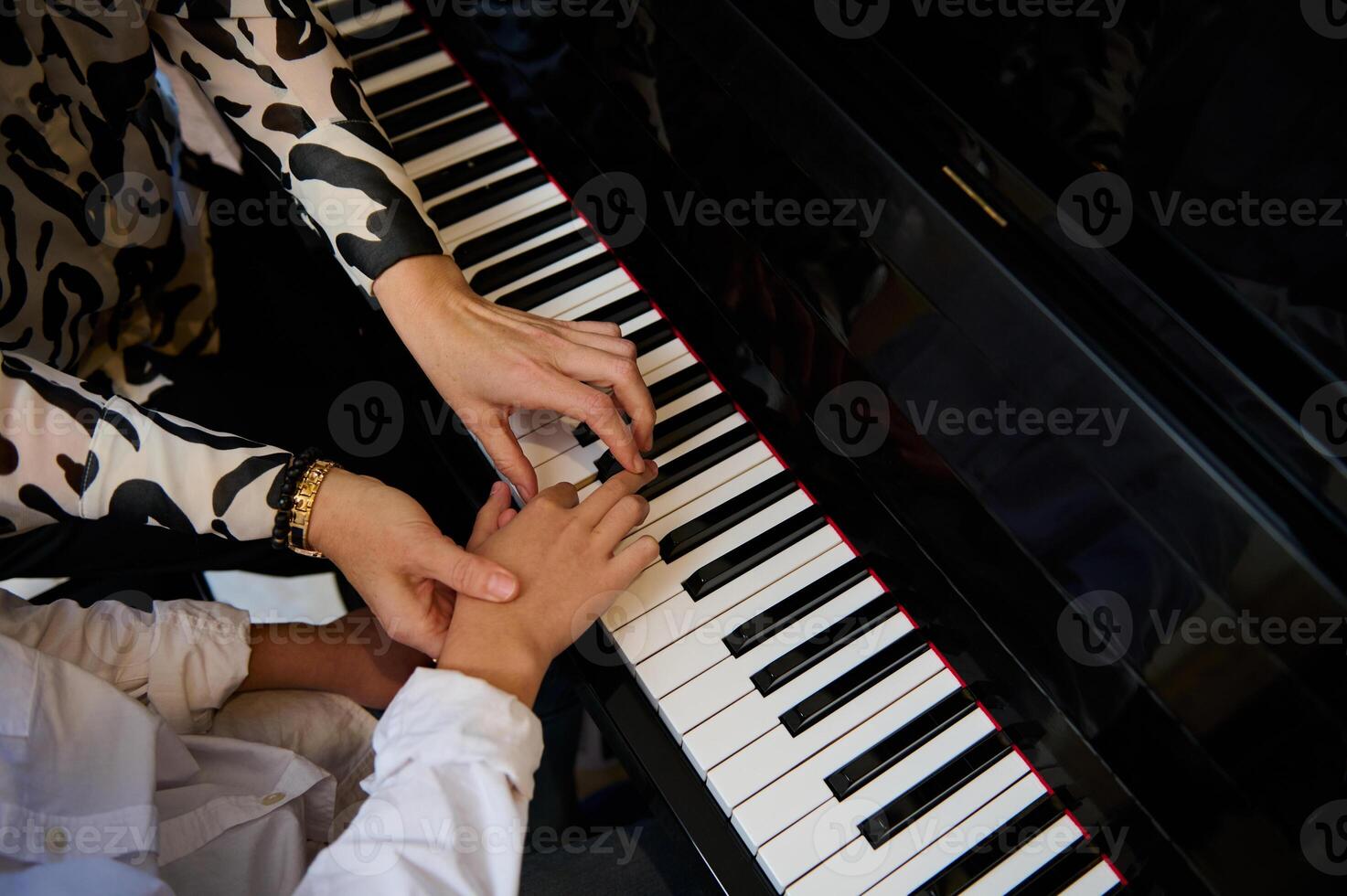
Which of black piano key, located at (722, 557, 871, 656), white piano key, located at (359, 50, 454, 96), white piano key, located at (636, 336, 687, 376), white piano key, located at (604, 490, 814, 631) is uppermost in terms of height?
white piano key, located at (359, 50, 454, 96)

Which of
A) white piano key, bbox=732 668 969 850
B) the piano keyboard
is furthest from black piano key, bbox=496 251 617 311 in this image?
white piano key, bbox=732 668 969 850

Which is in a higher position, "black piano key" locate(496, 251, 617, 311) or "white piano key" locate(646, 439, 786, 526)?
"black piano key" locate(496, 251, 617, 311)

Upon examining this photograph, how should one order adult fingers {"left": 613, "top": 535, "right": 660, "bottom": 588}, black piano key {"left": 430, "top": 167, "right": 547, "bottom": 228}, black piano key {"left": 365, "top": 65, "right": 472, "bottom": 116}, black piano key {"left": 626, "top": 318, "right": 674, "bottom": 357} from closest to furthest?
adult fingers {"left": 613, "top": 535, "right": 660, "bottom": 588}
black piano key {"left": 626, "top": 318, "right": 674, "bottom": 357}
black piano key {"left": 430, "top": 167, "right": 547, "bottom": 228}
black piano key {"left": 365, "top": 65, "right": 472, "bottom": 116}

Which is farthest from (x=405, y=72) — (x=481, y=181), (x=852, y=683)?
(x=852, y=683)

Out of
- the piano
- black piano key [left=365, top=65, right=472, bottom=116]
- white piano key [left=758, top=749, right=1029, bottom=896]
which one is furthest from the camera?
black piano key [left=365, top=65, right=472, bottom=116]

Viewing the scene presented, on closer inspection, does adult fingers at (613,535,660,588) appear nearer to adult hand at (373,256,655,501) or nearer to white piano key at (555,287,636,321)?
adult hand at (373,256,655,501)

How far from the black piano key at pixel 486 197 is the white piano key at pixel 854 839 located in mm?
911

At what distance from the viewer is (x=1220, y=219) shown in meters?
0.97

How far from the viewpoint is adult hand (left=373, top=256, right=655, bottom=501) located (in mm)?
1159

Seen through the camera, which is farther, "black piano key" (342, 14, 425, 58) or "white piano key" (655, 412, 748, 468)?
"black piano key" (342, 14, 425, 58)

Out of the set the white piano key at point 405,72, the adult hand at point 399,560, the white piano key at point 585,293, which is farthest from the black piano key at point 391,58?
the adult hand at point 399,560

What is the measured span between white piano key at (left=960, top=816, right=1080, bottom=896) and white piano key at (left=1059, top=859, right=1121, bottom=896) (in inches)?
1.3

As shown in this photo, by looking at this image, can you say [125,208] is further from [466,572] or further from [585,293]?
[466,572]

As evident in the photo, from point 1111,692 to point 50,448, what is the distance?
3.74ft
